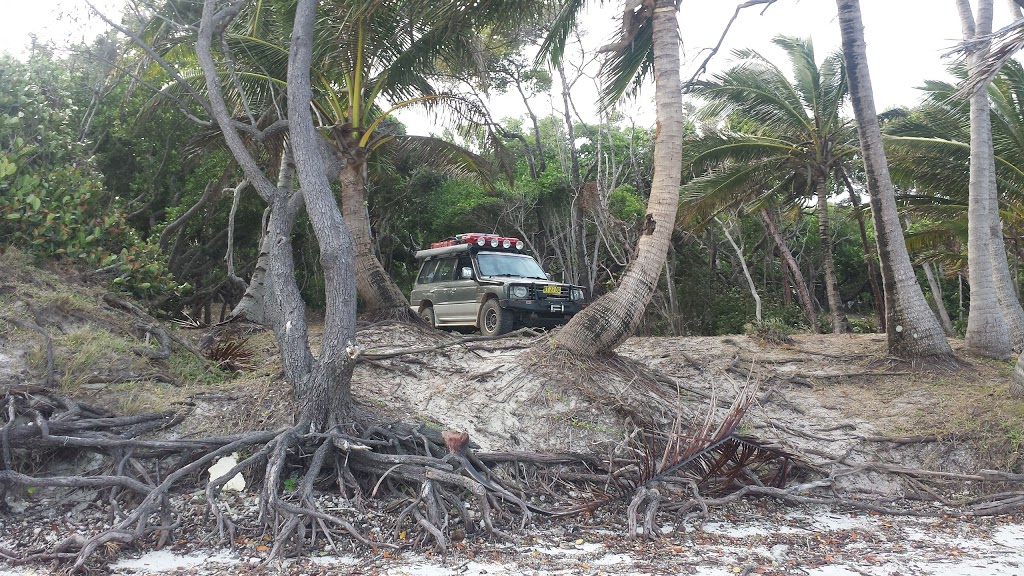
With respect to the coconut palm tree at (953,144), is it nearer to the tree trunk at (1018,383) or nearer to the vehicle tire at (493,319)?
the tree trunk at (1018,383)

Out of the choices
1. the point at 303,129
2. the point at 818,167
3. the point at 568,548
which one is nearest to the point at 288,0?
the point at 303,129

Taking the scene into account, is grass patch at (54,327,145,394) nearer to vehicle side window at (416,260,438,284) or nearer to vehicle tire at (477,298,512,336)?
vehicle tire at (477,298,512,336)

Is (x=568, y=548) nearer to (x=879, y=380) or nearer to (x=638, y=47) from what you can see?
(x=879, y=380)

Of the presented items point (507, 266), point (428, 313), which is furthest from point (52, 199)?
point (507, 266)

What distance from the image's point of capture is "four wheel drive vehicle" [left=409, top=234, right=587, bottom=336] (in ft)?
39.7

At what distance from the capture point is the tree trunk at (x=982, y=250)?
10227mm

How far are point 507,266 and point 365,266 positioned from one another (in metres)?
2.82

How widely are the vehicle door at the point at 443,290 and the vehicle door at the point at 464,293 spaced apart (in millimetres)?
104

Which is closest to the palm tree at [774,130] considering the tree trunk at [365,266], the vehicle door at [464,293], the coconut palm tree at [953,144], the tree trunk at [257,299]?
the coconut palm tree at [953,144]

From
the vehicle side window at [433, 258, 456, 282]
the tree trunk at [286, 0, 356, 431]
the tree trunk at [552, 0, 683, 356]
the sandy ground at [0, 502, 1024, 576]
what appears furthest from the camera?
the vehicle side window at [433, 258, 456, 282]

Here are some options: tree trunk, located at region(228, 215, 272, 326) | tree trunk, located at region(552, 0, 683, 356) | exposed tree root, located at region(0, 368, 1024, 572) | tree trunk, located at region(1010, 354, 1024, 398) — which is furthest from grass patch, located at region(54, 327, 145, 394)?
tree trunk, located at region(1010, 354, 1024, 398)

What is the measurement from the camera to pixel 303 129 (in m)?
6.50

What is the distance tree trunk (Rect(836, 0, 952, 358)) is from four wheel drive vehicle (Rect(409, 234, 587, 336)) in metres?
4.77

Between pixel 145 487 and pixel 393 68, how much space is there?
24.5 feet
